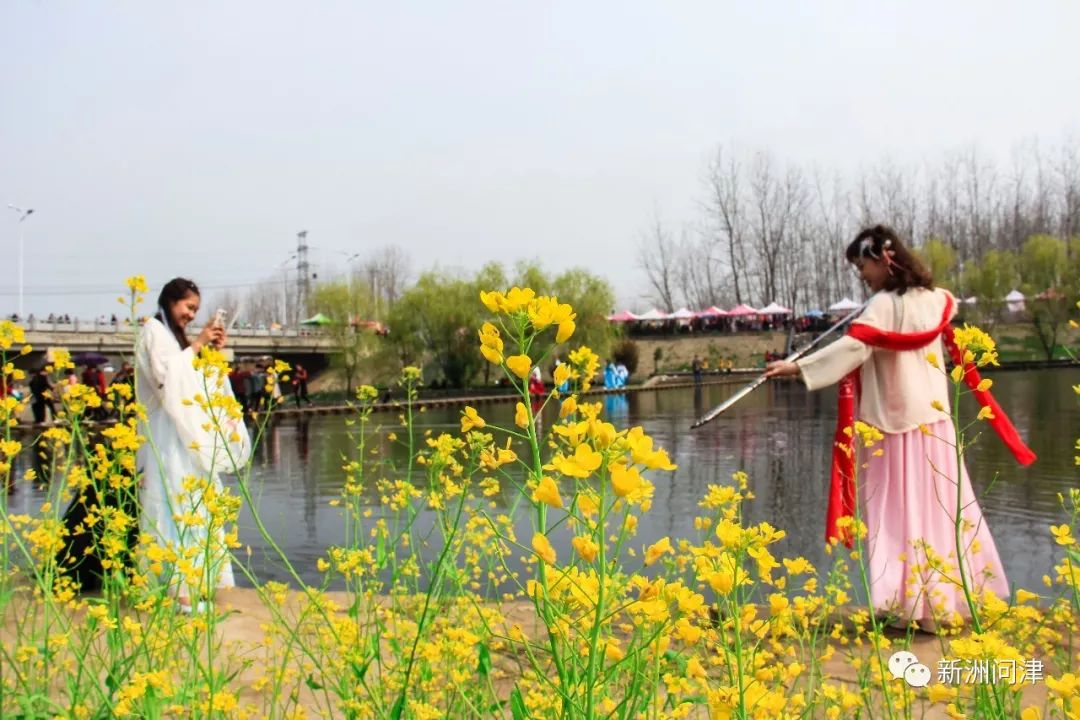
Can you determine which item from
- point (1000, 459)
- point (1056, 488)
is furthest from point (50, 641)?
point (1000, 459)

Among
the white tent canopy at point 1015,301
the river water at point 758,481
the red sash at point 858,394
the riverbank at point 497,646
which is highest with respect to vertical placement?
the white tent canopy at point 1015,301

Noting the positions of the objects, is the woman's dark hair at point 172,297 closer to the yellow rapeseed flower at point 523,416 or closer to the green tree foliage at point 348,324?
the yellow rapeseed flower at point 523,416

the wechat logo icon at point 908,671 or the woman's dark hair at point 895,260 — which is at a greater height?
the woman's dark hair at point 895,260

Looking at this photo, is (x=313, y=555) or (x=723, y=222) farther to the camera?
(x=723, y=222)

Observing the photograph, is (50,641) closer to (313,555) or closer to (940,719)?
(940,719)

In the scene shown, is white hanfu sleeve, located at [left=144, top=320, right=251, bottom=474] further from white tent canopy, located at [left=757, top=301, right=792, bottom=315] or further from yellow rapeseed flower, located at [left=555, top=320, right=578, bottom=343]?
white tent canopy, located at [left=757, top=301, right=792, bottom=315]

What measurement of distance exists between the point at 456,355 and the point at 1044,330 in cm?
2382

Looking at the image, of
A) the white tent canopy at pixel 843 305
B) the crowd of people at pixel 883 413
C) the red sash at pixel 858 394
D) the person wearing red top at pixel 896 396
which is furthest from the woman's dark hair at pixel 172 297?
the white tent canopy at pixel 843 305

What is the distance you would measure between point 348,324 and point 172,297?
122ft

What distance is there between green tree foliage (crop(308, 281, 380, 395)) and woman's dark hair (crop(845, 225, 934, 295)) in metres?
33.6

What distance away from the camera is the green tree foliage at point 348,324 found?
37688mm

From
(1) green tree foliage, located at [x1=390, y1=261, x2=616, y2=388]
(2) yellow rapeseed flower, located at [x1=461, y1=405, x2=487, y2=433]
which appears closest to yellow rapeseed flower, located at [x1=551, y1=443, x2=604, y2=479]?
(2) yellow rapeseed flower, located at [x1=461, y1=405, x2=487, y2=433]

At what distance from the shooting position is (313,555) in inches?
197

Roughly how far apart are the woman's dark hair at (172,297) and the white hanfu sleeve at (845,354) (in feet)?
7.74
